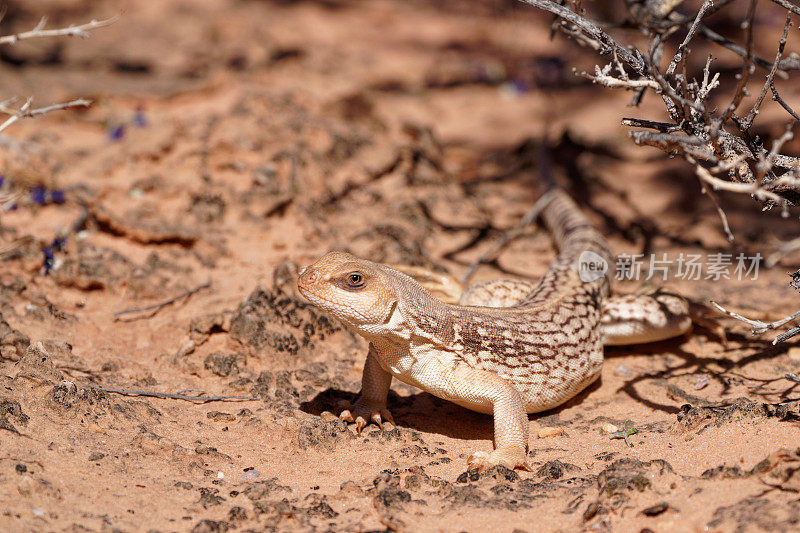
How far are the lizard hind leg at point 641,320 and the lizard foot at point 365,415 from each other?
2.02m

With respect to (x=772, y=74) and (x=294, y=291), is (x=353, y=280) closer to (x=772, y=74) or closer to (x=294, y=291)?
(x=294, y=291)

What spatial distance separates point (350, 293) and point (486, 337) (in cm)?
106

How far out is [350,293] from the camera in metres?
4.32

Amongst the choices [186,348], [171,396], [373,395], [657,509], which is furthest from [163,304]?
[657,509]

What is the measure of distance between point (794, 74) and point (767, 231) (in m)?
5.13

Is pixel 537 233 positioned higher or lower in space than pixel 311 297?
lower

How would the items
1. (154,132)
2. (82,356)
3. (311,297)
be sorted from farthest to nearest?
(154,132), (82,356), (311,297)

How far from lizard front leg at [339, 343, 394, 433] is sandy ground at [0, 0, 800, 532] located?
15 cm

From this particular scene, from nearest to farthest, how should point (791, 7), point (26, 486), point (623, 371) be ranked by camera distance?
1. point (26, 486)
2. point (791, 7)
3. point (623, 371)

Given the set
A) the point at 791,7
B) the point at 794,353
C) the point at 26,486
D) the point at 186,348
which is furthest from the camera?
the point at 794,353

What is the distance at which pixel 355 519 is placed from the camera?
3746mm

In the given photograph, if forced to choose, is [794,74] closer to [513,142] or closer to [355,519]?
[513,142]

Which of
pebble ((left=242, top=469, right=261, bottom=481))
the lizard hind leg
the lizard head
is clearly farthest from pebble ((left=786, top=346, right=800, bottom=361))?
pebble ((left=242, top=469, right=261, bottom=481))

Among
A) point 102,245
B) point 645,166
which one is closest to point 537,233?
point 645,166
